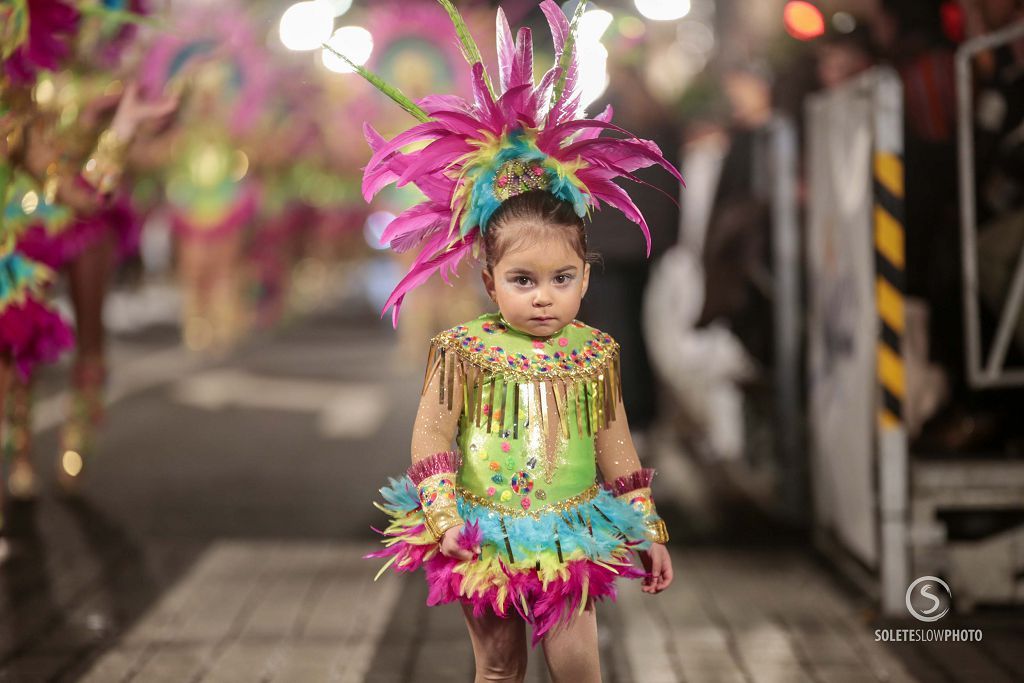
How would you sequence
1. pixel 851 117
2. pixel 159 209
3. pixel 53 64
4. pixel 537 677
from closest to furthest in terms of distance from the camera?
pixel 537 677 < pixel 53 64 < pixel 851 117 < pixel 159 209

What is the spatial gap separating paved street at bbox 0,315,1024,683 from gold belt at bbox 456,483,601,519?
138 centimetres

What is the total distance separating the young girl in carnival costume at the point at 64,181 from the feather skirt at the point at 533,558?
2559mm

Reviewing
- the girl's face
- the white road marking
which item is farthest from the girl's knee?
the white road marking

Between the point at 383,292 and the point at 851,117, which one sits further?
the point at 383,292

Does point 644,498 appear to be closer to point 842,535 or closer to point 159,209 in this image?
point 842,535

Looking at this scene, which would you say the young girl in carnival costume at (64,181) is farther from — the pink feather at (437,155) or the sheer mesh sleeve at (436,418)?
the sheer mesh sleeve at (436,418)

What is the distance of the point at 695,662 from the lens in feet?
15.3

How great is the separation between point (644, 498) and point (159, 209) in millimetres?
16215

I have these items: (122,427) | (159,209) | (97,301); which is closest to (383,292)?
(159,209)

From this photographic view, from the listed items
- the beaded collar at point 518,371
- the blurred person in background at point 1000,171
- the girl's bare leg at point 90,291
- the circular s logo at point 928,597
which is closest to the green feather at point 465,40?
the beaded collar at point 518,371

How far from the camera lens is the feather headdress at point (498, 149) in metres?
3.25

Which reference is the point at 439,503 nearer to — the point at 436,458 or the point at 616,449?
the point at 436,458

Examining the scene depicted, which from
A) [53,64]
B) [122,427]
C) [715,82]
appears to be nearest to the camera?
[53,64]

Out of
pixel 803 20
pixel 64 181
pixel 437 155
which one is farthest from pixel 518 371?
pixel 803 20
